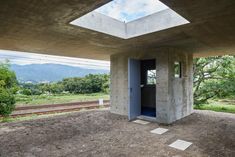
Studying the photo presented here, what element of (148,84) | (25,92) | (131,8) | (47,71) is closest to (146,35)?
(131,8)

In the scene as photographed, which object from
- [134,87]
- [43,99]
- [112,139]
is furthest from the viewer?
[43,99]

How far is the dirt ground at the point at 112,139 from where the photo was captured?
3.11m

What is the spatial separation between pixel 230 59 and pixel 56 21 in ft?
28.2

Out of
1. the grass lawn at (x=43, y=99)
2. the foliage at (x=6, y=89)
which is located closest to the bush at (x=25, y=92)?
the grass lawn at (x=43, y=99)

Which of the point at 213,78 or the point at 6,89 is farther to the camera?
the point at 213,78

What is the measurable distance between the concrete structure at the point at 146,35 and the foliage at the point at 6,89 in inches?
70.9

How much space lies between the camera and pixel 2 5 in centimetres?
237

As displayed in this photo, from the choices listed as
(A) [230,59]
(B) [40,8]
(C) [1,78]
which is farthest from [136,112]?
(A) [230,59]

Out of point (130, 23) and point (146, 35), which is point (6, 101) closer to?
point (130, 23)

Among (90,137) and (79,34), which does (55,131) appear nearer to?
(90,137)

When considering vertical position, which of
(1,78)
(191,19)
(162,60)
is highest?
(191,19)

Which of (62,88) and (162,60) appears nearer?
(162,60)

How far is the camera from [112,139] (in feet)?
12.6

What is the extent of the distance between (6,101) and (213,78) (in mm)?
9803
